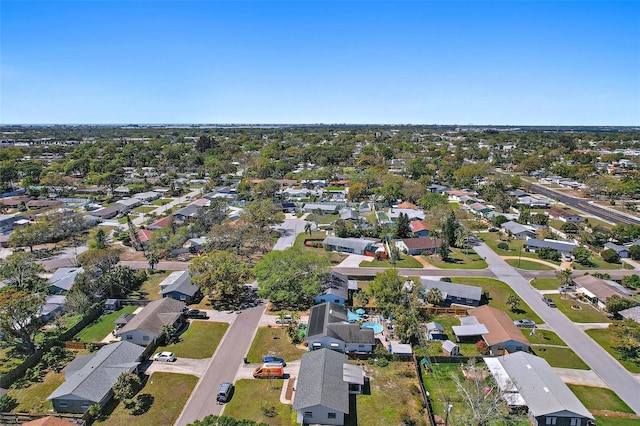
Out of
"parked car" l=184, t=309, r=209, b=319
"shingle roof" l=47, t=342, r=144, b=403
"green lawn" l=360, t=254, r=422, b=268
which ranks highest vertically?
"shingle roof" l=47, t=342, r=144, b=403

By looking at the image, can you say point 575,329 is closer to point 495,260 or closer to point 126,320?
point 495,260

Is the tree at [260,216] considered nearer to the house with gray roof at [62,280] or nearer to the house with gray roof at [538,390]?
the house with gray roof at [62,280]

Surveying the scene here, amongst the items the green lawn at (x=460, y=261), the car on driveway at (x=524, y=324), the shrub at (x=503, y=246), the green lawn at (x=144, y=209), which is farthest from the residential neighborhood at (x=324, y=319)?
the green lawn at (x=144, y=209)

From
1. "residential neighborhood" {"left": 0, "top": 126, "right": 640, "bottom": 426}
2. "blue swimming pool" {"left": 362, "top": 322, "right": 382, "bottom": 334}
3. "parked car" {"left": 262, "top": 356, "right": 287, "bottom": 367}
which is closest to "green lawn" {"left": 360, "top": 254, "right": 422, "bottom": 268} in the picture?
"residential neighborhood" {"left": 0, "top": 126, "right": 640, "bottom": 426}

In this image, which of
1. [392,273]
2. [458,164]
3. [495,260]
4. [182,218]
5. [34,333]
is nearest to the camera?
[34,333]

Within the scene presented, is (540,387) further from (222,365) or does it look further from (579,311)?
(222,365)

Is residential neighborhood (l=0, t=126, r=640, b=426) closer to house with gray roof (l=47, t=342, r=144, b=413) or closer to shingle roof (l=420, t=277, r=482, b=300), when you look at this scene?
house with gray roof (l=47, t=342, r=144, b=413)

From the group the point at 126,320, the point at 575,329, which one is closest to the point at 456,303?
the point at 575,329
